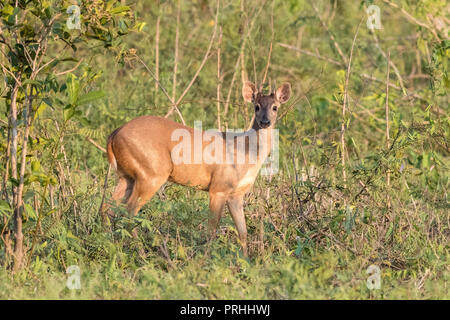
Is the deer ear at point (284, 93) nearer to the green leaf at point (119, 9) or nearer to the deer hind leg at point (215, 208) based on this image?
the deer hind leg at point (215, 208)

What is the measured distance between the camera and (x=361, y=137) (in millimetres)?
9742

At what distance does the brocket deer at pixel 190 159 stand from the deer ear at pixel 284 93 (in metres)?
0.12

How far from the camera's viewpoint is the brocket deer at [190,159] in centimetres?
669

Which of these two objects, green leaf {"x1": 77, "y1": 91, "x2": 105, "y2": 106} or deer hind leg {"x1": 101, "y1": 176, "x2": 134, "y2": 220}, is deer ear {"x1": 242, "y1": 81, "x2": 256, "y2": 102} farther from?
green leaf {"x1": 77, "y1": 91, "x2": 105, "y2": 106}

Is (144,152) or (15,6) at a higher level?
(15,6)

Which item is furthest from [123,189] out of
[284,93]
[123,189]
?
[284,93]

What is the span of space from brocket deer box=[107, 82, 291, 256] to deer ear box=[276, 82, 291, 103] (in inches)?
4.9

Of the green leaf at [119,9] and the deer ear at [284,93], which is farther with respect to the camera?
the deer ear at [284,93]

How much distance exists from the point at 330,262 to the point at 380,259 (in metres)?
0.66

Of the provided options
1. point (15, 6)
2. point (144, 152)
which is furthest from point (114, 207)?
point (15, 6)

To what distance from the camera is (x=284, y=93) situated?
24.3ft

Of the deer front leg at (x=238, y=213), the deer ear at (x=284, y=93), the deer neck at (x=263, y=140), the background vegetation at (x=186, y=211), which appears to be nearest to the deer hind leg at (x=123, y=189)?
the background vegetation at (x=186, y=211)

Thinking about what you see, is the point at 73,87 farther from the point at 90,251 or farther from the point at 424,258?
the point at 424,258
